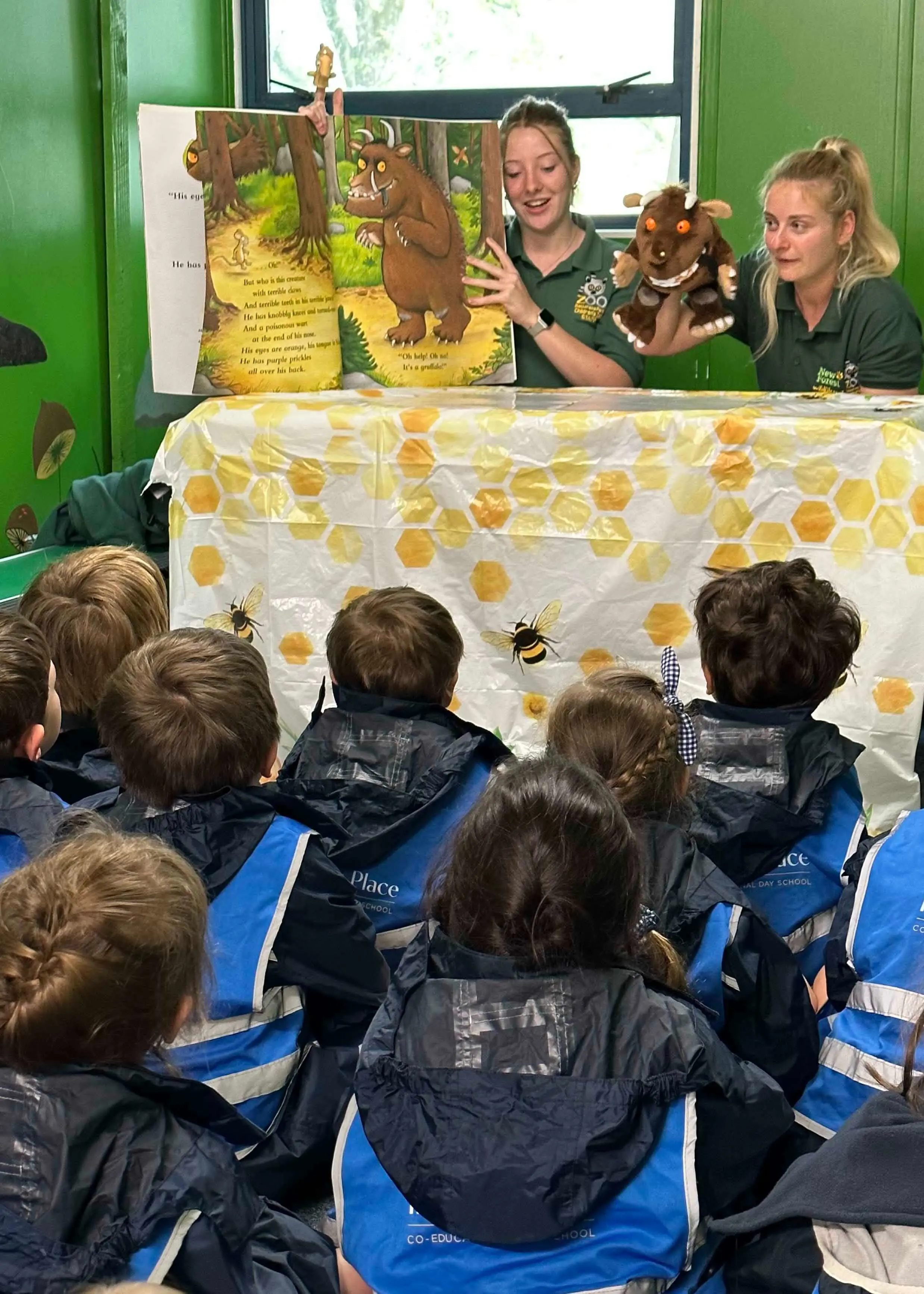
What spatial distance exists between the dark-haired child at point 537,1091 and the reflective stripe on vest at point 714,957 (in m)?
0.25

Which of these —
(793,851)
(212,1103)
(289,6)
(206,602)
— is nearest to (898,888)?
(793,851)

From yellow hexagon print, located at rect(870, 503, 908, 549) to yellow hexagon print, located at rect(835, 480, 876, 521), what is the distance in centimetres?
2

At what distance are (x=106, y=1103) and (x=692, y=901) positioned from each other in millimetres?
685

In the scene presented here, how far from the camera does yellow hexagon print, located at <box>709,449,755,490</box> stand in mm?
2551

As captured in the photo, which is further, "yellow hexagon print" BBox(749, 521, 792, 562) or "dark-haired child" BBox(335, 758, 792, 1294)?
"yellow hexagon print" BBox(749, 521, 792, 562)

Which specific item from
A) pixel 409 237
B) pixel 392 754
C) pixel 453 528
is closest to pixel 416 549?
pixel 453 528

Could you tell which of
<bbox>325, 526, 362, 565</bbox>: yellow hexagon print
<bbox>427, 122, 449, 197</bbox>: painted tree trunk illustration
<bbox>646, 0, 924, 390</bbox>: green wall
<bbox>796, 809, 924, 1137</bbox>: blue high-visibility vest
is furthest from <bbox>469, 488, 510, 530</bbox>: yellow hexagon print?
<bbox>646, 0, 924, 390</bbox>: green wall

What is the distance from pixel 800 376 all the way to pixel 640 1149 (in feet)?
7.82

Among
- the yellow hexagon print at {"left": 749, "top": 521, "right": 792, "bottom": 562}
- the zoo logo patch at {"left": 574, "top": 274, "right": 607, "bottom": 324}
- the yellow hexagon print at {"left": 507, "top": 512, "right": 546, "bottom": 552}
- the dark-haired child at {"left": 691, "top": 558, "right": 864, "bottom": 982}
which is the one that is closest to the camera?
the dark-haired child at {"left": 691, "top": 558, "right": 864, "bottom": 982}

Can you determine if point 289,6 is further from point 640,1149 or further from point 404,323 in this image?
point 640,1149

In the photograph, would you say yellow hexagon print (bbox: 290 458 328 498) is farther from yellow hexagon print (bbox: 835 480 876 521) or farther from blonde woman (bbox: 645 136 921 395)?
yellow hexagon print (bbox: 835 480 876 521)

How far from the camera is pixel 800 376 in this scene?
313 centimetres

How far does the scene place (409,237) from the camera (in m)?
2.99

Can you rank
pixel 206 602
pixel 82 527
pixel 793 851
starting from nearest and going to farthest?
pixel 793 851, pixel 206 602, pixel 82 527
